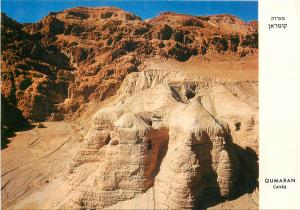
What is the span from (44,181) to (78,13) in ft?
55.5

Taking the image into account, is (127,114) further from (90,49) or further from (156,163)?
(90,49)

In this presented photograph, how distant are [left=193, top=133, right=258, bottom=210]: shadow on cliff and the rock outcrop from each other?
0.07 ft

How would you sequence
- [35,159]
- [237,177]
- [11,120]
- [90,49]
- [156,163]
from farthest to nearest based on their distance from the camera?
[90,49] < [11,120] < [35,159] < [237,177] < [156,163]

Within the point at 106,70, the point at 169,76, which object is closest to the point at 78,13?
the point at 106,70

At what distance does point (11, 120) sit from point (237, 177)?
37.7ft

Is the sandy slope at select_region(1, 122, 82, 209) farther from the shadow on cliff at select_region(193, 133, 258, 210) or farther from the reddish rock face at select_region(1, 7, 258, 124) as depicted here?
the shadow on cliff at select_region(193, 133, 258, 210)

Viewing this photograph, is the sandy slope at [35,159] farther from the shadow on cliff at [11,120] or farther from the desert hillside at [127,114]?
the shadow on cliff at [11,120]

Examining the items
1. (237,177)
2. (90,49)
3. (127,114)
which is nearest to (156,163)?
(127,114)

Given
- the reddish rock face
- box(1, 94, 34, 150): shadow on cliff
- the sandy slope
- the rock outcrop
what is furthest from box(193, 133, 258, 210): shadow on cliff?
the reddish rock face

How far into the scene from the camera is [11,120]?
1820cm

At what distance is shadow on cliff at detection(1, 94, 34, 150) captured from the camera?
17.2 m

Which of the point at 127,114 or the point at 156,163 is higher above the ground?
the point at 127,114
